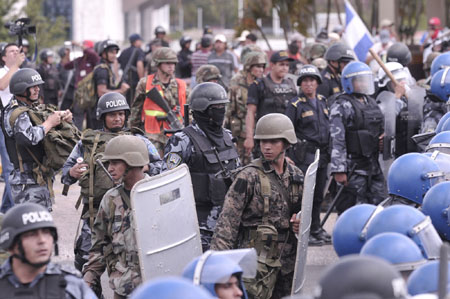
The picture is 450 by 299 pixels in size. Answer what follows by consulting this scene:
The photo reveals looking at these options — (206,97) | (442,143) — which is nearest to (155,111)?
(206,97)

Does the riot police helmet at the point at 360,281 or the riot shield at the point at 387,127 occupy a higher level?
the riot police helmet at the point at 360,281

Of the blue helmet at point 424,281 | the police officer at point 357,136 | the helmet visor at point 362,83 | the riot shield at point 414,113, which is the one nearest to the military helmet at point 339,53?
the riot shield at point 414,113

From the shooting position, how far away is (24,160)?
29.9 feet

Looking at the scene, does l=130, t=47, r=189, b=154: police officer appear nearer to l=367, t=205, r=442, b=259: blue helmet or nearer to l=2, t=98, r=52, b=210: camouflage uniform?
Result: l=2, t=98, r=52, b=210: camouflage uniform

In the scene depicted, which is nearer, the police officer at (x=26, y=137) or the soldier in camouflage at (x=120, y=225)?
the soldier in camouflage at (x=120, y=225)

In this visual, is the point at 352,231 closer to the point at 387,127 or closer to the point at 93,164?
the point at 93,164

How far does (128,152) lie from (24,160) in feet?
8.31

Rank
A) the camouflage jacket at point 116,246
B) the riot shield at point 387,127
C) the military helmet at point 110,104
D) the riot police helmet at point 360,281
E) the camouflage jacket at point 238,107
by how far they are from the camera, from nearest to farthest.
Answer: the riot police helmet at point 360,281, the camouflage jacket at point 116,246, the military helmet at point 110,104, the riot shield at point 387,127, the camouflage jacket at point 238,107

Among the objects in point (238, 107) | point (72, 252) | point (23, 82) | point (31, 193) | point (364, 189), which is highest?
point (23, 82)

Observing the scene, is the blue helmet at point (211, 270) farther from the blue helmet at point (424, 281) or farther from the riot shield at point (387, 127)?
the riot shield at point (387, 127)

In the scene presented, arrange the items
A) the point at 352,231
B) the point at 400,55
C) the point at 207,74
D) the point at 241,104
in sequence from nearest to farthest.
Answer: the point at 352,231 < the point at 207,74 < the point at 400,55 < the point at 241,104

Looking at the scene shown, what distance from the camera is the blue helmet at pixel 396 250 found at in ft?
16.7

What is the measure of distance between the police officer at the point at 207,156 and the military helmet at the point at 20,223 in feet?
8.41

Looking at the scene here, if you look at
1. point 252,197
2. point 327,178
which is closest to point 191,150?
point 252,197
